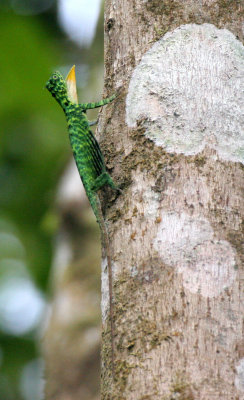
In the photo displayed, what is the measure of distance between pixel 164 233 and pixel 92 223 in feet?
9.53

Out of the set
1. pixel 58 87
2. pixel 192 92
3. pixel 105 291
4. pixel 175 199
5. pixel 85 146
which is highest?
pixel 58 87

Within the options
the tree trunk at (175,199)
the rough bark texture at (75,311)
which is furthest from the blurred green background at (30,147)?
the tree trunk at (175,199)

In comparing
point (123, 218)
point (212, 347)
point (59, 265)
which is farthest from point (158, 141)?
point (59, 265)

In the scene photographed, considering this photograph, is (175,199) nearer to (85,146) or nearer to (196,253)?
(196,253)

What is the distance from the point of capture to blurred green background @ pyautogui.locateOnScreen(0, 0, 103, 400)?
6.07m

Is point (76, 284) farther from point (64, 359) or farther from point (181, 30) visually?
point (181, 30)

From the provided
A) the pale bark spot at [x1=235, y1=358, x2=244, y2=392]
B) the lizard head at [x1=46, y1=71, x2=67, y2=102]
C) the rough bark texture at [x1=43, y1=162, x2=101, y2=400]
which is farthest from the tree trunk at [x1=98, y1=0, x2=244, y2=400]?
the rough bark texture at [x1=43, y1=162, x2=101, y2=400]

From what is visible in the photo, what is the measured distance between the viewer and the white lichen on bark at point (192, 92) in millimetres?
2283

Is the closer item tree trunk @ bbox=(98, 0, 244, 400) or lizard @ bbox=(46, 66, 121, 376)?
tree trunk @ bbox=(98, 0, 244, 400)

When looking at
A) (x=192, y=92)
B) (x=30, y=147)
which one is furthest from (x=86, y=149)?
(x=30, y=147)

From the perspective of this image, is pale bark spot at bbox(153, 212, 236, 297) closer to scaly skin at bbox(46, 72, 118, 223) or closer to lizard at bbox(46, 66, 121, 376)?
lizard at bbox(46, 66, 121, 376)

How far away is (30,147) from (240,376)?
18.2 ft

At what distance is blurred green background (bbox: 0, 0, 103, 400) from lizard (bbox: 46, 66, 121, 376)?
5.91 feet

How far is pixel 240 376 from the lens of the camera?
184 centimetres
